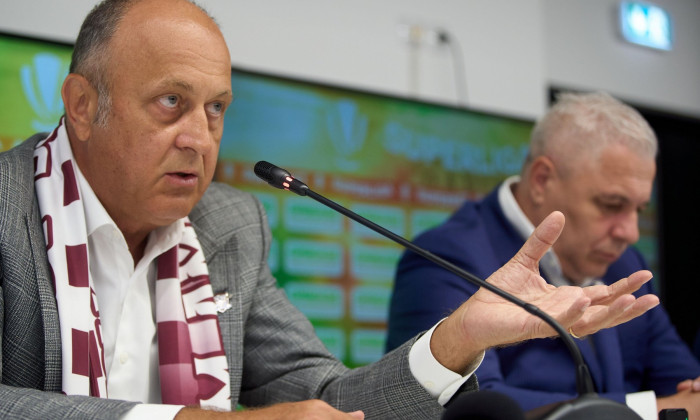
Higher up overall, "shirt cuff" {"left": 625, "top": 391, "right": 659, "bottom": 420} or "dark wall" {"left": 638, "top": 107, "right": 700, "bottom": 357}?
"shirt cuff" {"left": 625, "top": 391, "right": 659, "bottom": 420}

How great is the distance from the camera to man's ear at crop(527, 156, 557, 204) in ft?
7.77

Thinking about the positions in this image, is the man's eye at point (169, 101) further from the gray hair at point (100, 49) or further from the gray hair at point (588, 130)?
the gray hair at point (588, 130)

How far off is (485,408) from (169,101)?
86 centimetres

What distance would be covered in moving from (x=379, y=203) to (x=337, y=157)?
0.26m

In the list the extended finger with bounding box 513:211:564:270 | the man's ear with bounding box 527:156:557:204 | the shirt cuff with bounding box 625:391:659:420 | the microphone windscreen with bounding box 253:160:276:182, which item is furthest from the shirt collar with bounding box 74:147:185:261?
the man's ear with bounding box 527:156:557:204

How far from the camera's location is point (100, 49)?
61.6 inches

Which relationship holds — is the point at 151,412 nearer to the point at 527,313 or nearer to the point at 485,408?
the point at 485,408

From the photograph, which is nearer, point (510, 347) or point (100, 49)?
point (100, 49)

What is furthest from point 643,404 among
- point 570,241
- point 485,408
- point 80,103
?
point 80,103

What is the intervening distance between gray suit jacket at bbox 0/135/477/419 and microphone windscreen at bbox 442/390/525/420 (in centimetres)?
36

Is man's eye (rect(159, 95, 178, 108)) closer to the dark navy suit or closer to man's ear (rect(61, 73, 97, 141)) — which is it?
man's ear (rect(61, 73, 97, 141))

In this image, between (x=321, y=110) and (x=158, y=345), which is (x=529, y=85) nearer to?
(x=321, y=110)

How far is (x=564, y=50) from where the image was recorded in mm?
4141

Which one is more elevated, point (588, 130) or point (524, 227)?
point (588, 130)
